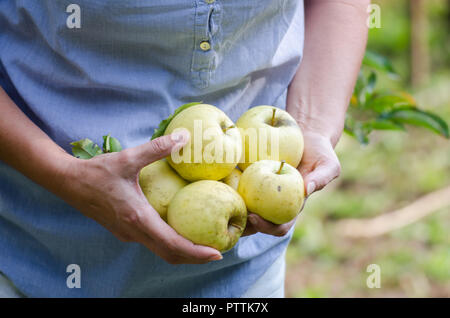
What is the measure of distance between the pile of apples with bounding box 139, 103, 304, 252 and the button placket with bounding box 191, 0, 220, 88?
0.31ft

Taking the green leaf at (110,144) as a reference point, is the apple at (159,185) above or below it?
below

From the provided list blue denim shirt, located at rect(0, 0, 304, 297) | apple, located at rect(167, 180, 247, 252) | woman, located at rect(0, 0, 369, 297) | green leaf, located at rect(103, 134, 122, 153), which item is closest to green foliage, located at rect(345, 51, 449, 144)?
woman, located at rect(0, 0, 369, 297)

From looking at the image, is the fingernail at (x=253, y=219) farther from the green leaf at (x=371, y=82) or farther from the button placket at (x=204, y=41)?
the green leaf at (x=371, y=82)

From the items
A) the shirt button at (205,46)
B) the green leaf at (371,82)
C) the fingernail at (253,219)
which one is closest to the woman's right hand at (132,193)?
the fingernail at (253,219)

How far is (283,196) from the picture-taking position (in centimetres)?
104

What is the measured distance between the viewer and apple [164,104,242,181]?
1.04 meters

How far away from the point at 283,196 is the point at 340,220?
2.45 m

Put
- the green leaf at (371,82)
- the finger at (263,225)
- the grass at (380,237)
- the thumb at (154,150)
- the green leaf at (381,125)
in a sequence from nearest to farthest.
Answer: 1. the thumb at (154,150)
2. the finger at (263,225)
3. the green leaf at (381,125)
4. the green leaf at (371,82)
5. the grass at (380,237)

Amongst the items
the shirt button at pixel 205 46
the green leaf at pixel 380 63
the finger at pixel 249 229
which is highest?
the shirt button at pixel 205 46

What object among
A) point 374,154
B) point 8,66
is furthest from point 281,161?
point 374,154

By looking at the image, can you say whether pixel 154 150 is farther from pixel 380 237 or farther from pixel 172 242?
pixel 380 237

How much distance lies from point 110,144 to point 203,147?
196mm

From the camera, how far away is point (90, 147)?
3.58ft

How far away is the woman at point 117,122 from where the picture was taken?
1.03 metres
